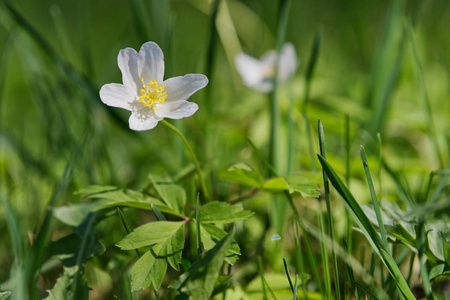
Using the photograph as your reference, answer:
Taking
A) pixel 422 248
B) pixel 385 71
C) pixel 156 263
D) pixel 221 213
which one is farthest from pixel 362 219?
pixel 385 71

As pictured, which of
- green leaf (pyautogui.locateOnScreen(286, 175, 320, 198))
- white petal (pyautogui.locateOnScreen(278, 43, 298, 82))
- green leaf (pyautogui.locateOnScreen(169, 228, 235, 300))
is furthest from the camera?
white petal (pyautogui.locateOnScreen(278, 43, 298, 82))

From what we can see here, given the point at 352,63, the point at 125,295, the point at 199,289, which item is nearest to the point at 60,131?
the point at 125,295

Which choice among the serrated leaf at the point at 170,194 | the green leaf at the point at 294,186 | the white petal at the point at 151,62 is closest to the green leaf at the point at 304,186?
the green leaf at the point at 294,186

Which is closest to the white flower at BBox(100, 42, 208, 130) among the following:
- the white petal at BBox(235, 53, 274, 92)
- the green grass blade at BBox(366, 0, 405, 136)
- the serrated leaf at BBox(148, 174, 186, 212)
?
the serrated leaf at BBox(148, 174, 186, 212)

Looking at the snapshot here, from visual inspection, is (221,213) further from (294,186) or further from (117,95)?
(117,95)

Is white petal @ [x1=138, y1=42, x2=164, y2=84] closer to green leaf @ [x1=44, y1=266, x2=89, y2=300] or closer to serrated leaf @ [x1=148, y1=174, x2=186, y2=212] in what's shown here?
serrated leaf @ [x1=148, y1=174, x2=186, y2=212]

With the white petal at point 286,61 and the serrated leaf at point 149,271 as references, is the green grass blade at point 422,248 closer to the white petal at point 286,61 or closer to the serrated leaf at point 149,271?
the serrated leaf at point 149,271
